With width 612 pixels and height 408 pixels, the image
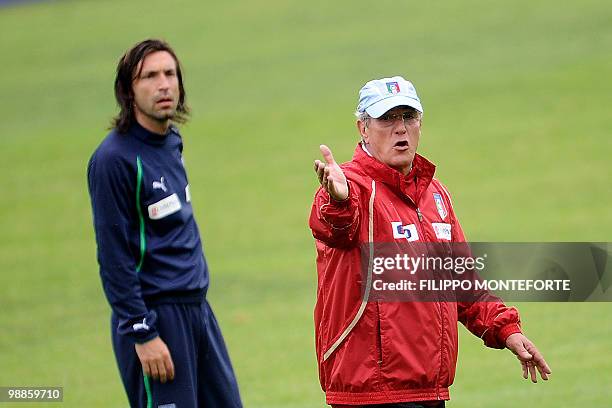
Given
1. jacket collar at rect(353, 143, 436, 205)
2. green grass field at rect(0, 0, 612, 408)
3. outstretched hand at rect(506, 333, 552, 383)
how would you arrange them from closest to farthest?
jacket collar at rect(353, 143, 436, 205) < outstretched hand at rect(506, 333, 552, 383) < green grass field at rect(0, 0, 612, 408)

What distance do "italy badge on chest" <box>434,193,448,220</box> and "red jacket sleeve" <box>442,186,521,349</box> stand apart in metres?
0.06

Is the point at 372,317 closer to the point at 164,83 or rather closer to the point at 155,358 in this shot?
the point at 155,358

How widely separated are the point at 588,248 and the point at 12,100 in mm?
23296

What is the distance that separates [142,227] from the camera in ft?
21.2

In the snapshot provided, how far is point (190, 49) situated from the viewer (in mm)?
33844

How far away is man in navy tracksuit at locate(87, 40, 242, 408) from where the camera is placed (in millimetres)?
6328

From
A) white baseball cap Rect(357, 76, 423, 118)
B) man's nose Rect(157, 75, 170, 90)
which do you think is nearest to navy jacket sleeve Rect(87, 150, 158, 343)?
man's nose Rect(157, 75, 170, 90)

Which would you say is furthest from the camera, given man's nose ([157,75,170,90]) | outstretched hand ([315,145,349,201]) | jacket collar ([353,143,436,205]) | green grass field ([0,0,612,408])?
green grass field ([0,0,612,408])

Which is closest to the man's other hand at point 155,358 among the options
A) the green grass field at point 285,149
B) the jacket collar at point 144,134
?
the jacket collar at point 144,134

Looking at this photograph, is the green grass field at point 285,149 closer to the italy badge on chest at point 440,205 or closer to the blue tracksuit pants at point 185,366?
the blue tracksuit pants at point 185,366

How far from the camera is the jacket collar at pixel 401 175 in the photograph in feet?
20.6

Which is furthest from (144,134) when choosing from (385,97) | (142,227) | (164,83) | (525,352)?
(525,352)

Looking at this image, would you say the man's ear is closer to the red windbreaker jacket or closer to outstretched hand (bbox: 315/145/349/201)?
the red windbreaker jacket

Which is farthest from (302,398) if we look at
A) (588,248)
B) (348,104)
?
(348,104)
